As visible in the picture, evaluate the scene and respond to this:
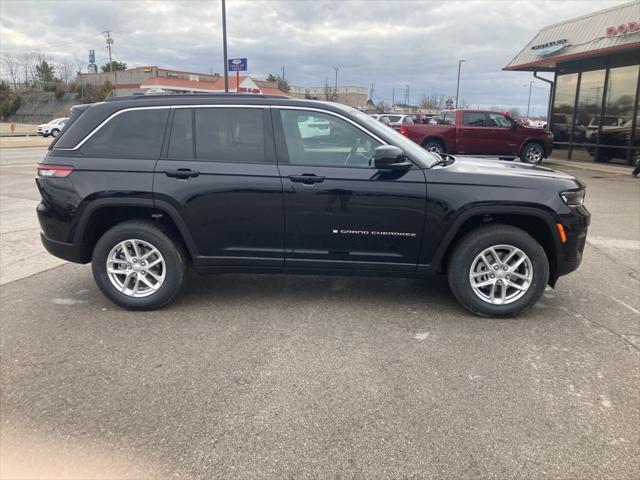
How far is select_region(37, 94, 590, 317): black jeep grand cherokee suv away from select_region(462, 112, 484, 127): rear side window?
1275 centimetres

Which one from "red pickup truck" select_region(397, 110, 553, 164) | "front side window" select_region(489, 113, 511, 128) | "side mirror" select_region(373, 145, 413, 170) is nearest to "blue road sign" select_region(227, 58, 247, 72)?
"red pickup truck" select_region(397, 110, 553, 164)

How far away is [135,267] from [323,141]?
1.99 m

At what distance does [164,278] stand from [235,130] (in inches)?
56.5

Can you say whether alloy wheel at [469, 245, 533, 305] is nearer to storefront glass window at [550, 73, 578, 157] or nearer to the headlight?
the headlight

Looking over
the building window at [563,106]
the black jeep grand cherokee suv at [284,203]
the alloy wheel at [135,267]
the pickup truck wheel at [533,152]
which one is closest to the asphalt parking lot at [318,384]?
the alloy wheel at [135,267]

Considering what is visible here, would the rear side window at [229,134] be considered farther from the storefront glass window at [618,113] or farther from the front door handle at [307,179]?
the storefront glass window at [618,113]

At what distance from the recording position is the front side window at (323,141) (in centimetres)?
426

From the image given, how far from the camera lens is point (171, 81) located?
5238cm

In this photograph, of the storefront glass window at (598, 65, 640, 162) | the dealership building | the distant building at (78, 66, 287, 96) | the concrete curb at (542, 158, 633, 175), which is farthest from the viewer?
the distant building at (78, 66, 287, 96)

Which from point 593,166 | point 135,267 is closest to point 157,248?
point 135,267

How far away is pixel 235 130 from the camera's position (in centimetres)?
434

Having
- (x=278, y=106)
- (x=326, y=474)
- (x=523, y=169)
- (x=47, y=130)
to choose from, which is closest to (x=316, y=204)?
(x=278, y=106)

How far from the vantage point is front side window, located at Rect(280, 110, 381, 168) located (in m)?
4.26

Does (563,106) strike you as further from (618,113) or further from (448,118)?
(448,118)
